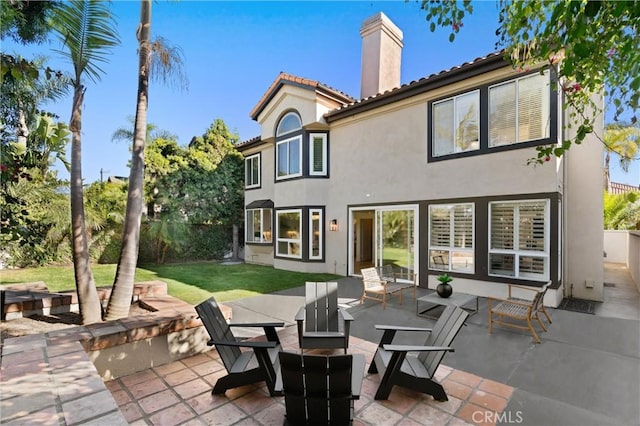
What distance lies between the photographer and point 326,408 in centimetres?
305

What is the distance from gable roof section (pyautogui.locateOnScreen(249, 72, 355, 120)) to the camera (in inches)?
537

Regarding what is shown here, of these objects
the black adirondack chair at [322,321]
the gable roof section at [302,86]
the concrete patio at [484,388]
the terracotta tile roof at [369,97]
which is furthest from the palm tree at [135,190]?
the gable roof section at [302,86]

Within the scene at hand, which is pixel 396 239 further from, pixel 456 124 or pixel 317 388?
pixel 317 388

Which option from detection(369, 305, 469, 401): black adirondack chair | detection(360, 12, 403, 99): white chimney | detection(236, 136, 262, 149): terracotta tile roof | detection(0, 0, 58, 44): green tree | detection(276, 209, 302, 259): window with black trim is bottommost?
detection(369, 305, 469, 401): black adirondack chair

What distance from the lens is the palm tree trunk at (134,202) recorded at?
5.72 metres

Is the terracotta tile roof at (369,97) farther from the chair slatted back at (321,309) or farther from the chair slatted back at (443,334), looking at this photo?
the chair slatted back at (321,309)

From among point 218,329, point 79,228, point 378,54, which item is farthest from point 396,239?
A: point 79,228

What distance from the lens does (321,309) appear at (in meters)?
5.78

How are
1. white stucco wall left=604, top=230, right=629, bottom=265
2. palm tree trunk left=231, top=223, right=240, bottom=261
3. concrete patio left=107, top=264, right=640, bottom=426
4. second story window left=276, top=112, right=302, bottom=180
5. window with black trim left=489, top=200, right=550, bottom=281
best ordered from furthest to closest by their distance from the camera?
palm tree trunk left=231, top=223, right=240, bottom=261 < white stucco wall left=604, top=230, right=629, bottom=265 < second story window left=276, top=112, right=302, bottom=180 < window with black trim left=489, top=200, right=550, bottom=281 < concrete patio left=107, top=264, right=640, bottom=426

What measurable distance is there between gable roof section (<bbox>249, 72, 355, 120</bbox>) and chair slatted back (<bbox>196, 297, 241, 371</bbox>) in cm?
1160

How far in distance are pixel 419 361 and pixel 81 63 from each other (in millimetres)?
7491

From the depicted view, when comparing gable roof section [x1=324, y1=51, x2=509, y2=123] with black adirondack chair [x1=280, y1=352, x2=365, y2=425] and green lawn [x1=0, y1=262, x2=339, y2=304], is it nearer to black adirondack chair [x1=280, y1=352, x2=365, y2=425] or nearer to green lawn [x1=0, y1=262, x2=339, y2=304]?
green lawn [x1=0, y1=262, x2=339, y2=304]

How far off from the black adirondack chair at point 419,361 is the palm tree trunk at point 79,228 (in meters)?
5.24

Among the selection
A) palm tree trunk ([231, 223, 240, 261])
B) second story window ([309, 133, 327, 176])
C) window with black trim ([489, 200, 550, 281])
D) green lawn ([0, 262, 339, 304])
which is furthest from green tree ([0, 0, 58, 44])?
palm tree trunk ([231, 223, 240, 261])
